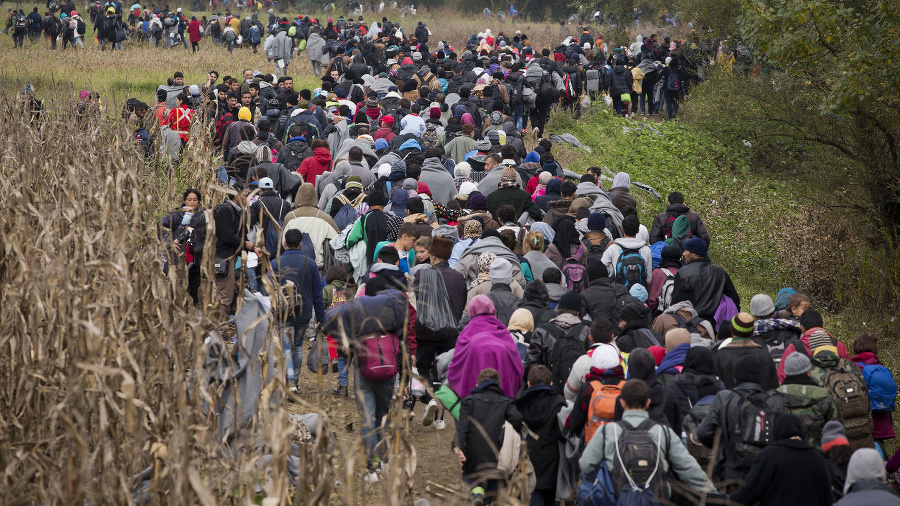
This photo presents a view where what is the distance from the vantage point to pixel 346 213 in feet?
35.2

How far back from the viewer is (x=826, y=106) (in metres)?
11.6

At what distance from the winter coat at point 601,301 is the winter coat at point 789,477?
116 inches

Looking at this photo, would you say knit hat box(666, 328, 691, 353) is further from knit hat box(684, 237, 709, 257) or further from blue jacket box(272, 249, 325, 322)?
blue jacket box(272, 249, 325, 322)

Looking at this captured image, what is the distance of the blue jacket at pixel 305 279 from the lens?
330 inches

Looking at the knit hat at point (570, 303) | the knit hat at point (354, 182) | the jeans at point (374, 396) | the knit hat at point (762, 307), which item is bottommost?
the jeans at point (374, 396)

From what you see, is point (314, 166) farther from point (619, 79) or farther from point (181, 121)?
point (619, 79)

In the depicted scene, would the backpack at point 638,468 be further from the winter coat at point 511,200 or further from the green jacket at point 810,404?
the winter coat at point 511,200

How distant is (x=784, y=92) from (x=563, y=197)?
649 centimetres

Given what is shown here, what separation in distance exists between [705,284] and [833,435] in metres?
2.93

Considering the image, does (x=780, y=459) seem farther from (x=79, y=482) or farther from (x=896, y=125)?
(x=896, y=125)

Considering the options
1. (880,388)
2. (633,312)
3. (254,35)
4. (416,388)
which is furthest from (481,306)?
(254,35)

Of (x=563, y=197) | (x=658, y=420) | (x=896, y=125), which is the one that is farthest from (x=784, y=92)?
(x=658, y=420)

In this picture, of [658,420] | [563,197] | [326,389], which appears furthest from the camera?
[563,197]

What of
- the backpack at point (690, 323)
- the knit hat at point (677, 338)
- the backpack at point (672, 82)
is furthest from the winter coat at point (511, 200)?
the backpack at point (672, 82)
